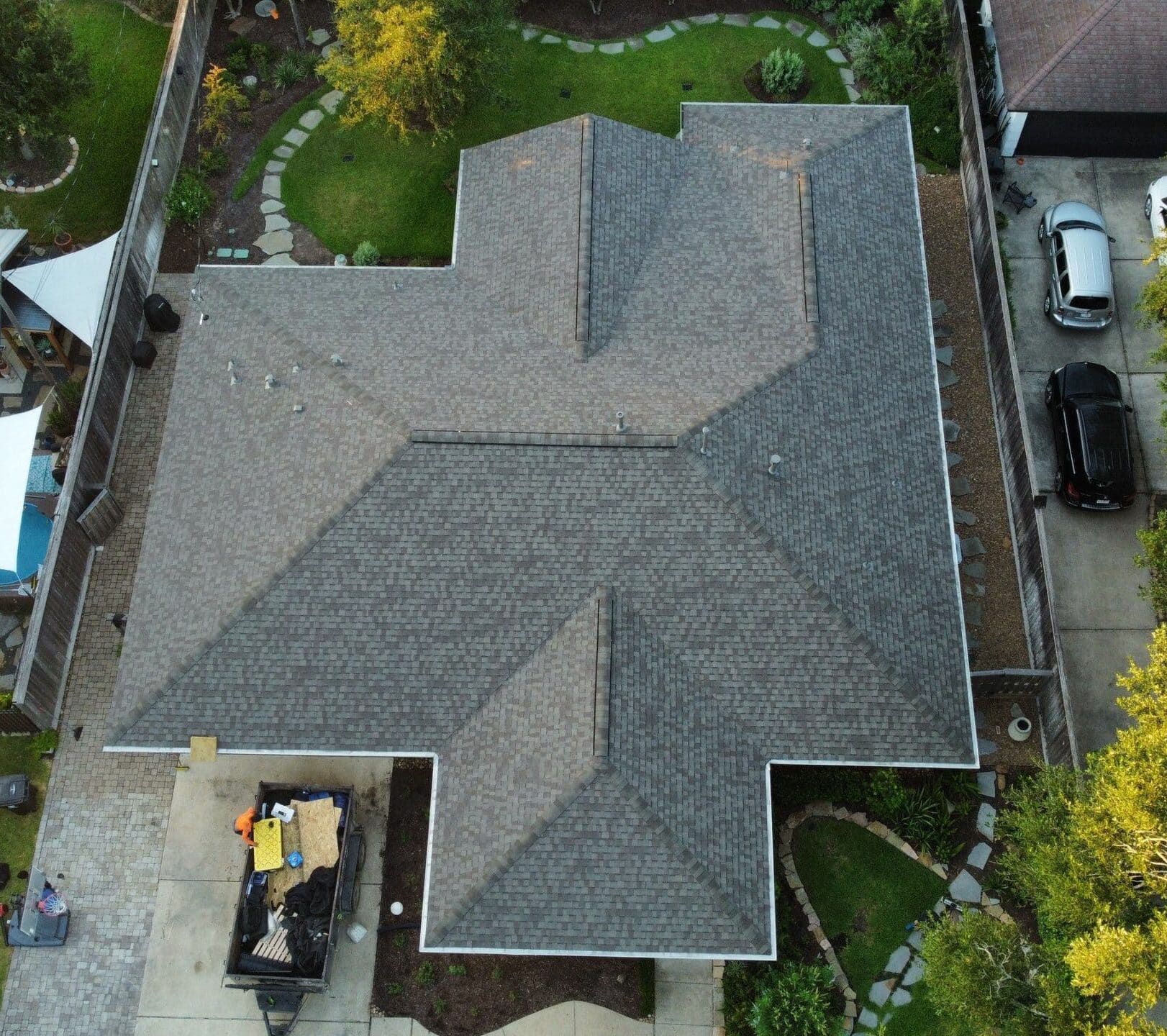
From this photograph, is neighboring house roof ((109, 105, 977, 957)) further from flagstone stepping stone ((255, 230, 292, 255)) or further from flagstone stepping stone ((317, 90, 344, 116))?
flagstone stepping stone ((317, 90, 344, 116))

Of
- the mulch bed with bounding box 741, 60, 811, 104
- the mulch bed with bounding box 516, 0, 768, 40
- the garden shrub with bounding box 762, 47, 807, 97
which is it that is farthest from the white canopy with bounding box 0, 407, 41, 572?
the garden shrub with bounding box 762, 47, 807, 97

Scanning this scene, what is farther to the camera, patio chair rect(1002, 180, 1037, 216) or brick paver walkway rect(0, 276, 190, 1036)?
patio chair rect(1002, 180, 1037, 216)

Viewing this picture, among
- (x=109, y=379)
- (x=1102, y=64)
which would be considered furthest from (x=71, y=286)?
(x=1102, y=64)

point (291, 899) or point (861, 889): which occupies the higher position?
point (861, 889)

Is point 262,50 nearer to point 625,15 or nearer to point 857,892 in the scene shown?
point 625,15

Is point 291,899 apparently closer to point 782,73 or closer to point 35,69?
point 35,69

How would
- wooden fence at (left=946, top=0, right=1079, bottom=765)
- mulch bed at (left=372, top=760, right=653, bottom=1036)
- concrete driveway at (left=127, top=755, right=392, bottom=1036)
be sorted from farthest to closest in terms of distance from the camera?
wooden fence at (left=946, top=0, right=1079, bottom=765) → concrete driveway at (left=127, top=755, right=392, bottom=1036) → mulch bed at (left=372, top=760, right=653, bottom=1036)

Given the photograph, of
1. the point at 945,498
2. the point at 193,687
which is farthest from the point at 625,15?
the point at 193,687
